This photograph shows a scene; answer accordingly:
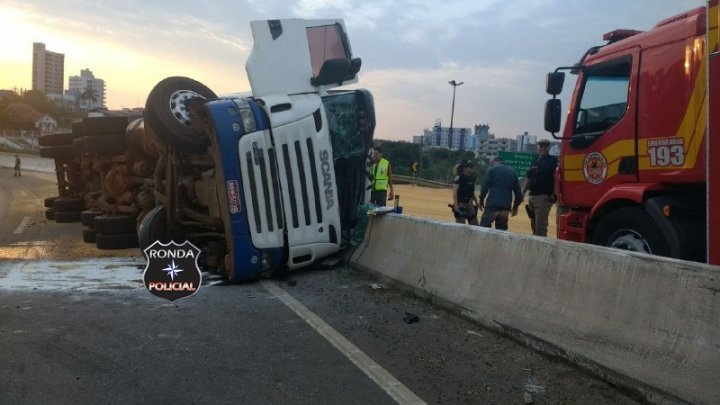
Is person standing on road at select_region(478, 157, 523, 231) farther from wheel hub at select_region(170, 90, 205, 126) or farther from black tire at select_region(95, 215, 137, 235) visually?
black tire at select_region(95, 215, 137, 235)

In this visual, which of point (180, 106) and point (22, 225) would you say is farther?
point (22, 225)

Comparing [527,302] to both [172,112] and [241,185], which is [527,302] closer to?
[241,185]

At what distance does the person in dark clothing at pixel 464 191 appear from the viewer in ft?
31.3

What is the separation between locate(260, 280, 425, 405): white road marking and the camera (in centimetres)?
343

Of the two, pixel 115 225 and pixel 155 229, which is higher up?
pixel 155 229

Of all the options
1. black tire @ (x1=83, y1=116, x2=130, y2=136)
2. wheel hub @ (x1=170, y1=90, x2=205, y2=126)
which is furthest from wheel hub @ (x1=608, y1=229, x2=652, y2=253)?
black tire @ (x1=83, y1=116, x2=130, y2=136)

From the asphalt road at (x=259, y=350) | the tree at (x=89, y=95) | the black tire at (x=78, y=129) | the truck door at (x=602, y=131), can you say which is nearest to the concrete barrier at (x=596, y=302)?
the asphalt road at (x=259, y=350)

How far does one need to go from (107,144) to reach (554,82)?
747 centimetres

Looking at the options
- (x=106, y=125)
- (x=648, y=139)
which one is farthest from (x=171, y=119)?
(x=648, y=139)

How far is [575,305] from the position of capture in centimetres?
401

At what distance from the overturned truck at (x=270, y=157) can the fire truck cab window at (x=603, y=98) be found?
2.73 meters

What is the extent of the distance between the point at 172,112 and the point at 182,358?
4317mm
